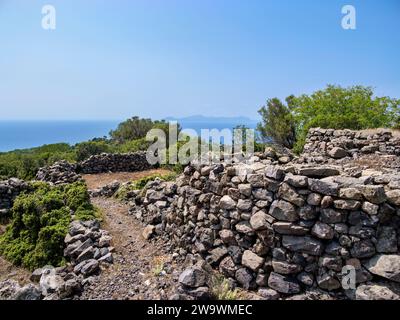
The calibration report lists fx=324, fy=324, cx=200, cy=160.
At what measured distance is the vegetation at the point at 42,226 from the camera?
7.92 metres

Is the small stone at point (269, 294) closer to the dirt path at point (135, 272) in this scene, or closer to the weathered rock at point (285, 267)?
the weathered rock at point (285, 267)

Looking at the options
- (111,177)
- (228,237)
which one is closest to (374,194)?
(228,237)

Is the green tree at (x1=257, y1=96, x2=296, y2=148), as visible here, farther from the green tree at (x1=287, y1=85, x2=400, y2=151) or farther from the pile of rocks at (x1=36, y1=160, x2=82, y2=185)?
the pile of rocks at (x1=36, y1=160, x2=82, y2=185)

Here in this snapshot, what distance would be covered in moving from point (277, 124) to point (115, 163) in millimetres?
12683

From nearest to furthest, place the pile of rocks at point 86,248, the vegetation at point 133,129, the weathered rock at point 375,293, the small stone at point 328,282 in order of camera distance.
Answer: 1. the weathered rock at point 375,293
2. the small stone at point 328,282
3. the pile of rocks at point 86,248
4. the vegetation at point 133,129

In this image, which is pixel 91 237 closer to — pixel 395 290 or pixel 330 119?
pixel 395 290

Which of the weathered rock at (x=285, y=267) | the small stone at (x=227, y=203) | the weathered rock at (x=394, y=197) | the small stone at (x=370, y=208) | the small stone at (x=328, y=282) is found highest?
the weathered rock at (x=394, y=197)

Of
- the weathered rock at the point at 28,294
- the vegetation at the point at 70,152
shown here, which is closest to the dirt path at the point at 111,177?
the vegetation at the point at 70,152

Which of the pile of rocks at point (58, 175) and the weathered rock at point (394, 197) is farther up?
the weathered rock at point (394, 197)

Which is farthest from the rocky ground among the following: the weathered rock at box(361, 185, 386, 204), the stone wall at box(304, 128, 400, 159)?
the stone wall at box(304, 128, 400, 159)

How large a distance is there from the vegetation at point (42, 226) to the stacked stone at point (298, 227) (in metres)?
3.82

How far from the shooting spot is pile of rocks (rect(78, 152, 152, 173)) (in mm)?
19375

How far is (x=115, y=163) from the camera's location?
2000 cm
